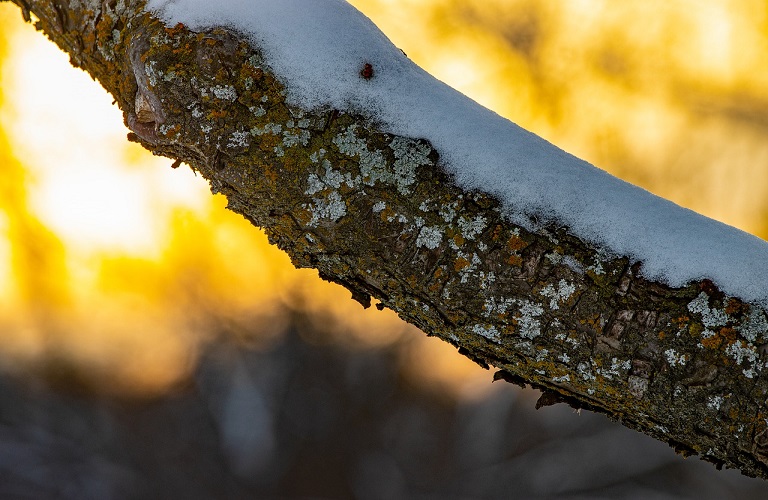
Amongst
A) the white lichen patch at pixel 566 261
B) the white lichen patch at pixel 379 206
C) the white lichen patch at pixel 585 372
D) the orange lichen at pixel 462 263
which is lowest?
the white lichen patch at pixel 585 372

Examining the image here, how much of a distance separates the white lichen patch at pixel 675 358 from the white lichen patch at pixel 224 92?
0.78 m

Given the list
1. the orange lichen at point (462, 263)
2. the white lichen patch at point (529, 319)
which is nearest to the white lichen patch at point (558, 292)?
the white lichen patch at point (529, 319)

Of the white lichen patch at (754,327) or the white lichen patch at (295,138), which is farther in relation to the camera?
the white lichen patch at (295,138)

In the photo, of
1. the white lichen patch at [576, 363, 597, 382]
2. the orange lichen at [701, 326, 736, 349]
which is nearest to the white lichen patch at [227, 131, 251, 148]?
the white lichen patch at [576, 363, 597, 382]

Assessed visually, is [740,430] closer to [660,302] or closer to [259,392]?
[660,302]

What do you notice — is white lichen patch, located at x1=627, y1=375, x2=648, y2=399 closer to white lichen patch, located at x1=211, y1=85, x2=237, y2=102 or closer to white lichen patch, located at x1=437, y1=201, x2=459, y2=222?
white lichen patch, located at x1=437, y1=201, x2=459, y2=222

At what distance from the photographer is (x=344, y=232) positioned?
0.92 meters

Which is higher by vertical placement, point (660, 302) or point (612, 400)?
point (660, 302)

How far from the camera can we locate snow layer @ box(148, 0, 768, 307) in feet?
2.83

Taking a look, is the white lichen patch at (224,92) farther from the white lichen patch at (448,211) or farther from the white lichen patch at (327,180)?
the white lichen patch at (448,211)

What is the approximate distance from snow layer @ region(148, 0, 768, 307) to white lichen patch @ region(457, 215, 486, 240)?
5 centimetres

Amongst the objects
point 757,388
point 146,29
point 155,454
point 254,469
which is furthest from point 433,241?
point 155,454

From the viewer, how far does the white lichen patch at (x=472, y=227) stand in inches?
35.0

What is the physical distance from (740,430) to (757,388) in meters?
0.07
